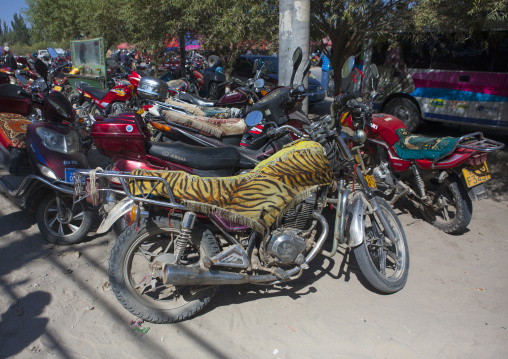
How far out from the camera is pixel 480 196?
3604 mm

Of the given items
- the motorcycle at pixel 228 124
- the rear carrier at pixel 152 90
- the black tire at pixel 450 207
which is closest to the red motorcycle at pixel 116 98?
the rear carrier at pixel 152 90

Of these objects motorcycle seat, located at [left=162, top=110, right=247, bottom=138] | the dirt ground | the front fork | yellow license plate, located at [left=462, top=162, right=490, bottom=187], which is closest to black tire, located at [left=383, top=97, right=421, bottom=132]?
yellow license plate, located at [left=462, top=162, right=490, bottom=187]

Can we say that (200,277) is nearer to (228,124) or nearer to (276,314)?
(276,314)

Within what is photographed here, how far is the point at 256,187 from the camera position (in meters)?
2.45

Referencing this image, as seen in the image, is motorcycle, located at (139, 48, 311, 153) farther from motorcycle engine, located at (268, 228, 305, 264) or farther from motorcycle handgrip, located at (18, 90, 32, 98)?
motorcycle handgrip, located at (18, 90, 32, 98)

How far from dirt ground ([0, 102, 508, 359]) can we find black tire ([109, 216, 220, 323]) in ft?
0.44

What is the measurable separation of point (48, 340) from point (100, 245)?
4.09 feet

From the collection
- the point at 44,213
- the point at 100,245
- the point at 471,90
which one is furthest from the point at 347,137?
the point at 471,90

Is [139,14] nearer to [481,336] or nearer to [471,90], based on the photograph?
[471,90]

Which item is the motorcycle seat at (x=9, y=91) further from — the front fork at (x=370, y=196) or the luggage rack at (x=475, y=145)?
the luggage rack at (x=475, y=145)

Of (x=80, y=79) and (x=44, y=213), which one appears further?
(x=80, y=79)

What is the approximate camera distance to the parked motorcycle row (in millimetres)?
2391

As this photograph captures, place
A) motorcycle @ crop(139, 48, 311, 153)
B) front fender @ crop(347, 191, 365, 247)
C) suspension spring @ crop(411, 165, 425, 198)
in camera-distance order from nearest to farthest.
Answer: front fender @ crop(347, 191, 365, 247), motorcycle @ crop(139, 48, 311, 153), suspension spring @ crop(411, 165, 425, 198)

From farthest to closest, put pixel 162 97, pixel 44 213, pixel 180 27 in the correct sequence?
pixel 180 27
pixel 162 97
pixel 44 213
